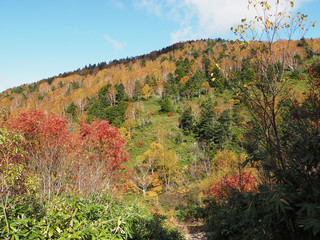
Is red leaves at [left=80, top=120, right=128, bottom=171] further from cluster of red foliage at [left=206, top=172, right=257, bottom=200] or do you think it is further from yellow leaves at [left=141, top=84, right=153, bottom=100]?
yellow leaves at [left=141, top=84, right=153, bottom=100]

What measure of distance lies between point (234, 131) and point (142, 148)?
16.9 metres

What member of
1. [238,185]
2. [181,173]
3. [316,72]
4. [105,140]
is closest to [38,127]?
[105,140]

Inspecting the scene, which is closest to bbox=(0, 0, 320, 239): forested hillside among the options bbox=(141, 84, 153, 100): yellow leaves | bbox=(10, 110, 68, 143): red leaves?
bbox=(10, 110, 68, 143): red leaves

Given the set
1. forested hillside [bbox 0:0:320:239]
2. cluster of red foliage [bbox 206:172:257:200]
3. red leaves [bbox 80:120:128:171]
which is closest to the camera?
forested hillside [bbox 0:0:320:239]

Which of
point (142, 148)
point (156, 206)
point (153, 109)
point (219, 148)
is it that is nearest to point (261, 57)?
point (156, 206)

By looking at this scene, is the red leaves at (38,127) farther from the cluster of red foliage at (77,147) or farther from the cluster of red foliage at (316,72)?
the cluster of red foliage at (316,72)

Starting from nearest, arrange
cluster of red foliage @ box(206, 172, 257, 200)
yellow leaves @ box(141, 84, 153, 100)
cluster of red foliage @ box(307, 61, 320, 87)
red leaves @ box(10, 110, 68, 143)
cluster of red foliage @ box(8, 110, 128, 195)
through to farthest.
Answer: cluster of red foliage @ box(206, 172, 257, 200) < cluster of red foliage @ box(8, 110, 128, 195) < red leaves @ box(10, 110, 68, 143) < cluster of red foliage @ box(307, 61, 320, 87) < yellow leaves @ box(141, 84, 153, 100)

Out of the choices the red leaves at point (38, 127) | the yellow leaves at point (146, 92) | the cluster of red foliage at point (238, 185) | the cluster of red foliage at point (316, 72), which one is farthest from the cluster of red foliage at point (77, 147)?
the yellow leaves at point (146, 92)

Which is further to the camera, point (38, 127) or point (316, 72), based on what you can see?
point (316, 72)

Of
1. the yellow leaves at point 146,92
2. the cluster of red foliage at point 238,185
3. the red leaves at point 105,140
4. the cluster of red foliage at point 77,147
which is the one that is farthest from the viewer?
the yellow leaves at point 146,92

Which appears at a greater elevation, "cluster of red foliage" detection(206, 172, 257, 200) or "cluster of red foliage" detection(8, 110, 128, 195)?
"cluster of red foliage" detection(8, 110, 128, 195)

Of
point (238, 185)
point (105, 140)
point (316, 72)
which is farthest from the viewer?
point (316, 72)

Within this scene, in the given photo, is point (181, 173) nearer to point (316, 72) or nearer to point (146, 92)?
point (316, 72)

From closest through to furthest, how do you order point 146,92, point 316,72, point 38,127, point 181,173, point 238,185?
point 38,127
point 238,185
point 316,72
point 181,173
point 146,92
